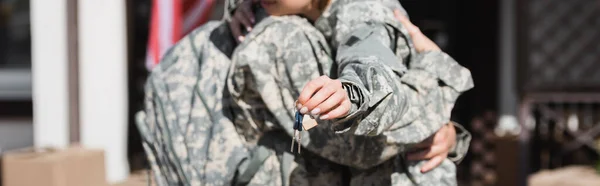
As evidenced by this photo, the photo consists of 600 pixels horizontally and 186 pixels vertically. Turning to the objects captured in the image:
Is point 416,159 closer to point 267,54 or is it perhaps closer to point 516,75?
point 267,54

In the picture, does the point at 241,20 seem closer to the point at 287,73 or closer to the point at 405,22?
the point at 287,73

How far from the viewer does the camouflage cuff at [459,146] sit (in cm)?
181

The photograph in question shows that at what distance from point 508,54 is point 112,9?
129 inches

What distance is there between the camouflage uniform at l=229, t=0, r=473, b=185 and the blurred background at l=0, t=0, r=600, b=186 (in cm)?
265

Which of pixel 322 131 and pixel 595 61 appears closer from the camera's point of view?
pixel 322 131

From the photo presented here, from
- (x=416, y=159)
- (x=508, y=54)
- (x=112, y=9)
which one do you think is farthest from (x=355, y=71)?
(x=508, y=54)

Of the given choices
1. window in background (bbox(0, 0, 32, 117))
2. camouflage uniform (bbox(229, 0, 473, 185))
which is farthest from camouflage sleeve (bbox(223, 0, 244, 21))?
window in background (bbox(0, 0, 32, 117))

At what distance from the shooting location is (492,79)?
6.41 meters

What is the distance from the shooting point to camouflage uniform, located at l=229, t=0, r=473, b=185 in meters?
1.58

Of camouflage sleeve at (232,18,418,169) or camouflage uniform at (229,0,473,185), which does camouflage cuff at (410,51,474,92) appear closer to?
camouflage uniform at (229,0,473,185)

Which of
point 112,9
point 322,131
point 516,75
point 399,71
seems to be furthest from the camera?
point 516,75

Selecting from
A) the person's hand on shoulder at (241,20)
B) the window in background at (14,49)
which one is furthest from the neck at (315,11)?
the window in background at (14,49)

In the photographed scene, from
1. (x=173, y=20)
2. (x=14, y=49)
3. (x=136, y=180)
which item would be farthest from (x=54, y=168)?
(x=14, y=49)

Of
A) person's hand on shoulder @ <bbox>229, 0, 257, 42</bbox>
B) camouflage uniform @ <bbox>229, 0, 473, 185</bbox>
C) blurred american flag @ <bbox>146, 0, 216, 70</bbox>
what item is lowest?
blurred american flag @ <bbox>146, 0, 216, 70</bbox>
